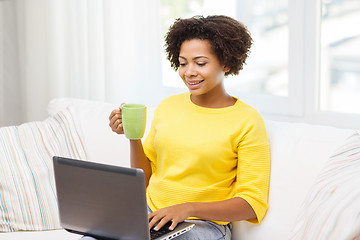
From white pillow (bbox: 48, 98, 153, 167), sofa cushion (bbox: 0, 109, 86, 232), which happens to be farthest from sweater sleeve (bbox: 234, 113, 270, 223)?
sofa cushion (bbox: 0, 109, 86, 232)

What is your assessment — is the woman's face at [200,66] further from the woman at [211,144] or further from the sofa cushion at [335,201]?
the sofa cushion at [335,201]

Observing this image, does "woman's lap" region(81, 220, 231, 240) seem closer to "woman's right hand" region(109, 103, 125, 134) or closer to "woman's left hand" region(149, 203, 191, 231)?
"woman's left hand" region(149, 203, 191, 231)

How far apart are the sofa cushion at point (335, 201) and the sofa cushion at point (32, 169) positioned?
91 centimetres

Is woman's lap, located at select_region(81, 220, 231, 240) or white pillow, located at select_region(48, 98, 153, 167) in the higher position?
white pillow, located at select_region(48, 98, 153, 167)

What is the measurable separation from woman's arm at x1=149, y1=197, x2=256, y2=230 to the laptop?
40mm

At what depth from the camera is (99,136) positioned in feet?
7.34

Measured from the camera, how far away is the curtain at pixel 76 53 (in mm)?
2854

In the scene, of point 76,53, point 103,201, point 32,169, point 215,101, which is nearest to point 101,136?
point 32,169

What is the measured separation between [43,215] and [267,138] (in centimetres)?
84

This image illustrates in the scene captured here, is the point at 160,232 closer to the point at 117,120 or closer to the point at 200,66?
the point at 117,120

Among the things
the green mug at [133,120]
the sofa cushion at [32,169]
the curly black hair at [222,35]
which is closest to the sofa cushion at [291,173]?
the curly black hair at [222,35]

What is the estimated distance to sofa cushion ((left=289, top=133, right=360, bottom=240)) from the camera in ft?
5.01

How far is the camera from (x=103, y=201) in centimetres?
154

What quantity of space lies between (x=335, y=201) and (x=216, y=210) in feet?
1.08
